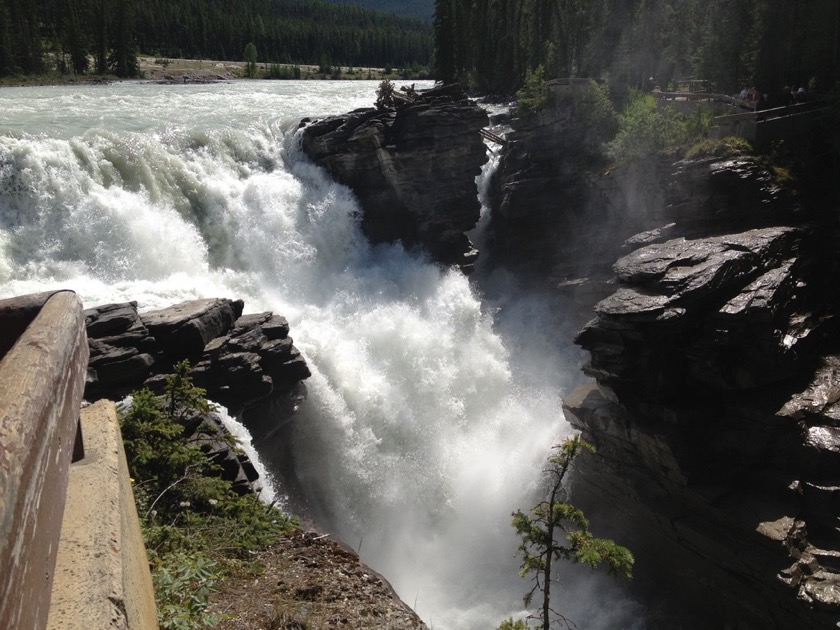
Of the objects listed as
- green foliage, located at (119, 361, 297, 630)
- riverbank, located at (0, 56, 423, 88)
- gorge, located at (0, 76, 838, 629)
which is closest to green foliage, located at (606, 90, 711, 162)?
gorge, located at (0, 76, 838, 629)

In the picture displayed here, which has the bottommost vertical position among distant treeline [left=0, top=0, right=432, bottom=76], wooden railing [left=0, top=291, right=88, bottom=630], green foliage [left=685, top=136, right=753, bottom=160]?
green foliage [left=685, top=136, right=753, bottom=160]

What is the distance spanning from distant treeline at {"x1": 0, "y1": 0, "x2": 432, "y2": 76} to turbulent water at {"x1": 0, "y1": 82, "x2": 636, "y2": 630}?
116 ft

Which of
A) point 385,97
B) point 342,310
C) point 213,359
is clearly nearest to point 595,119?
point 385,97

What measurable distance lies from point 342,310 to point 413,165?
8.99 meters

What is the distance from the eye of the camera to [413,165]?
28.9 meters

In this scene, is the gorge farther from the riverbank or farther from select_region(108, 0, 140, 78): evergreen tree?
select_region(108, 0, 140, 78): evergreen tree

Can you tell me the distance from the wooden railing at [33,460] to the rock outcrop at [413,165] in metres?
25.7

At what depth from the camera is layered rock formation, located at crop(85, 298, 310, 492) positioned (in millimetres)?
14578

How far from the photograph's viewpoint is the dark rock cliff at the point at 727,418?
48.9ft

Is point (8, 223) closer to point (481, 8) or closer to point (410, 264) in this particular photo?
point (410, 264)

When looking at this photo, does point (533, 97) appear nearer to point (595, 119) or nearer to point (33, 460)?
point (595, 119)

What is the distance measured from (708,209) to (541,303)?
843 cm

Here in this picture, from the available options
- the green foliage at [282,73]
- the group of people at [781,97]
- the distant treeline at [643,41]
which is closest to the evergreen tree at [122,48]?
the green foliage at [282,73]

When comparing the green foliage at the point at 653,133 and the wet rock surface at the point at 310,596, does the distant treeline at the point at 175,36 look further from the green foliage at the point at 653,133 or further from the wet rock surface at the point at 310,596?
the wet rock surface at the point at 310,596
